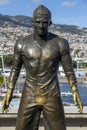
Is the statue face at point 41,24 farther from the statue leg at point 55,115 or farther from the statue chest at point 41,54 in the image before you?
the statue leg at point 55,115

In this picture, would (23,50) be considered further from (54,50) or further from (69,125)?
(69,125)

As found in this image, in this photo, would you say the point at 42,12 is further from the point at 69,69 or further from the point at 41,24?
the point at 69,69

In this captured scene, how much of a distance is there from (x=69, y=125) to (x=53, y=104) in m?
2.23

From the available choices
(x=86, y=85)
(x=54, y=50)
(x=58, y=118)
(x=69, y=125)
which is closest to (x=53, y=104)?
(x=58, y=118)

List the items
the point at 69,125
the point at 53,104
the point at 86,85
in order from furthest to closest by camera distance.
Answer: the point at 86,85, the point at 69,125, the point at 53,104

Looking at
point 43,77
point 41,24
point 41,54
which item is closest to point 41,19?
point 41,24

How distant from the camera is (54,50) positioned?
18.8 feet

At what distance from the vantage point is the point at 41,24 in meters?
5.67

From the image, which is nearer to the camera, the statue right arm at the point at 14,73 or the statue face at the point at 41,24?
the statue face at the point at 41,24

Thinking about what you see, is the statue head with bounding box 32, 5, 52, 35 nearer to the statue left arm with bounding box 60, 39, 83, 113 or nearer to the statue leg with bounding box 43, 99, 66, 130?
the statue left arm with bounding box 60, 39, 83, 113

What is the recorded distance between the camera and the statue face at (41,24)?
223 inches

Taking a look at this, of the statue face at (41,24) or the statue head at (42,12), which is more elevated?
Answer: the statue head at (42,12)

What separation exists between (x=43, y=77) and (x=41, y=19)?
2.24 feet

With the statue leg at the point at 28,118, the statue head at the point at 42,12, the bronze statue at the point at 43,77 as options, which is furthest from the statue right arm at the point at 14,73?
the statue head at the point at 42,12
